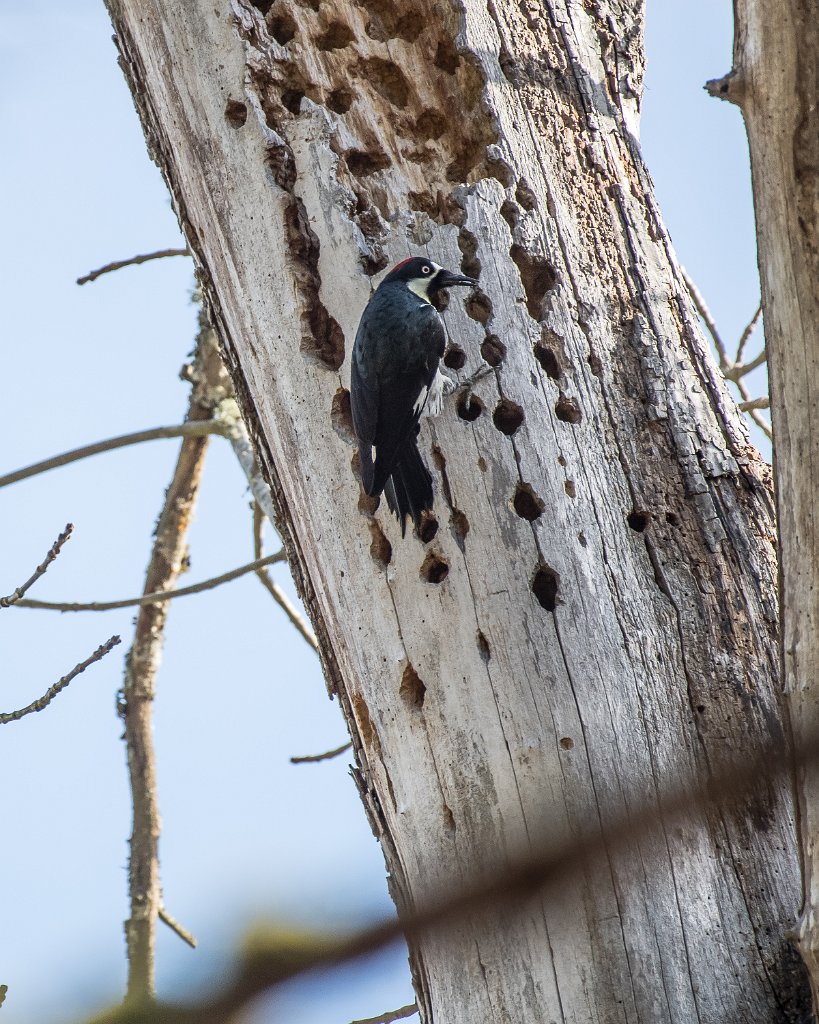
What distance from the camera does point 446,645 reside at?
7.04 feet

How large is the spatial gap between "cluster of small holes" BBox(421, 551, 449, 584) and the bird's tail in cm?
7

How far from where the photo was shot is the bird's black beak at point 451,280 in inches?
96.6

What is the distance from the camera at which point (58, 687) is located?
254 cm

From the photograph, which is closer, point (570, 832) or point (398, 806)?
point (570, 832)

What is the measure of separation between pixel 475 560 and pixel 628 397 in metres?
0.52

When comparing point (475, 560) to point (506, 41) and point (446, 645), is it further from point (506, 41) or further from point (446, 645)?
point (506, 41)

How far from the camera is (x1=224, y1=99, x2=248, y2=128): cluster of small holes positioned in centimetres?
265

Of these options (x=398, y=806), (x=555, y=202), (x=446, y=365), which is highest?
(x=555, y=202)

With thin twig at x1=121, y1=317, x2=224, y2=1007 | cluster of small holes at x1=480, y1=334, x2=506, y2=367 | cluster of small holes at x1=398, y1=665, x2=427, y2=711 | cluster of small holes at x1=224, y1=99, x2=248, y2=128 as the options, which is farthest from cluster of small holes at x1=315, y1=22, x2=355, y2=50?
thin twig at x1=121, y1=317, x2=224, y2=1007

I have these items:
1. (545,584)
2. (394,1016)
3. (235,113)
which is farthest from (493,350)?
(394,1016)

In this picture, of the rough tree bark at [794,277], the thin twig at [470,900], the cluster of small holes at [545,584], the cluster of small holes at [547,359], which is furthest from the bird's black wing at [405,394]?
the thin twig at [470,900]

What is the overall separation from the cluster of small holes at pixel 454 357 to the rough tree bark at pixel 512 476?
3 centimetres

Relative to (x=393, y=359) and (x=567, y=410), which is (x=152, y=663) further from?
(x=567, y=410)

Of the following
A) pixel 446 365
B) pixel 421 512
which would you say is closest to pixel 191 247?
pixel 446 365
